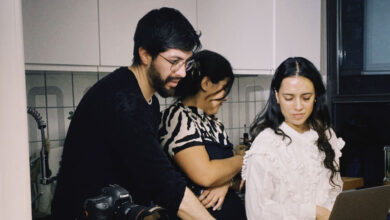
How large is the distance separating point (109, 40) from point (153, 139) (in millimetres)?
780

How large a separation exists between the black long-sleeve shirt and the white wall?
1.83ft

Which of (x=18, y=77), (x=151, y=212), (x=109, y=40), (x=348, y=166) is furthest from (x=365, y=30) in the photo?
(x=18, y=77)

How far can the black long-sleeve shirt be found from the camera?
879 millimetres

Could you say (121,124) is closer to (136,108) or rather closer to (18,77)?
(136,108)

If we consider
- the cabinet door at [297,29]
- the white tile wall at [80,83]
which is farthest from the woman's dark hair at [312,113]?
the white tile wall at [80,83]

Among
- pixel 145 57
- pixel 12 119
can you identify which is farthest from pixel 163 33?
pixel 12 119

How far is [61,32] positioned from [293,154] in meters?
1.07

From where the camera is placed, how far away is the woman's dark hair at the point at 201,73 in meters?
1.20

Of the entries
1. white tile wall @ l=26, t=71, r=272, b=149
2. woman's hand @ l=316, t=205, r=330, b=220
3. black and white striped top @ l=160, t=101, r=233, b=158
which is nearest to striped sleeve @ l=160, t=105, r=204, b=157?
black and white striped top @ l=160, t=101, r=233, b=158

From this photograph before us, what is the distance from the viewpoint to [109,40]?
151cm

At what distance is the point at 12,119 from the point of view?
1.00 feet

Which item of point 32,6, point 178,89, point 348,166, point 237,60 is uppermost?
point 32,6

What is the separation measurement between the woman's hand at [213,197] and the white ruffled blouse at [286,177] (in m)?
0.09

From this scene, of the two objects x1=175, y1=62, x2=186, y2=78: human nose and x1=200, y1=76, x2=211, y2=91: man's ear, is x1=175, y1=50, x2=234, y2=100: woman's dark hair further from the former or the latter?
x1=175, y1=62, x2=186, y2=78: human nose
